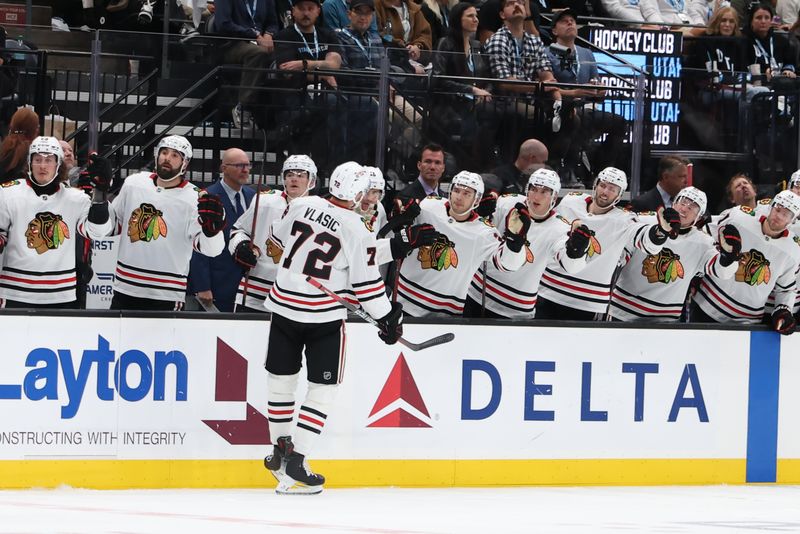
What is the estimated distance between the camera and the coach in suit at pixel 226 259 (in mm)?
8109

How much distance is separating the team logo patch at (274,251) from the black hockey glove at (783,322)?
2774 mm

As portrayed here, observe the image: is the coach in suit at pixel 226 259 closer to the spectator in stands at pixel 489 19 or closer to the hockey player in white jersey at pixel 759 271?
the hockey player in white jersey at pixel 759 271

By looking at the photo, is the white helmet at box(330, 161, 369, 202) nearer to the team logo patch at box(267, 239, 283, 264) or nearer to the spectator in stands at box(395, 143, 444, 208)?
the team logo patch at box(267, 239, 283, 264)

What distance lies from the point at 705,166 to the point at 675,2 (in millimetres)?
2692

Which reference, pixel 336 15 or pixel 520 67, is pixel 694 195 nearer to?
pixel 520 67

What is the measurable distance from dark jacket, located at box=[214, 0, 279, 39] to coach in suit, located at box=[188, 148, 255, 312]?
1.27m

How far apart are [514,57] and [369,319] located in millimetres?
3266

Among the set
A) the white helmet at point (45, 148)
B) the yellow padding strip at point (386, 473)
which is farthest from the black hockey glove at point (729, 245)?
the white helmet at point (45, 148)

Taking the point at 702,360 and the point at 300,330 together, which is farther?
the point at 702,360

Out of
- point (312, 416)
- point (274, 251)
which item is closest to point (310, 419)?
point (312, 416)

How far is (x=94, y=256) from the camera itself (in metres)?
8.91

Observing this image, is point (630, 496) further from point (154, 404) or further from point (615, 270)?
point (154, 404)

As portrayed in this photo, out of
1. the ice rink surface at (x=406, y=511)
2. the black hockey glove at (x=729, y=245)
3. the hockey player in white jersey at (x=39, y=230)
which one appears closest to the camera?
the ice rink surface at (x=406, y=511)

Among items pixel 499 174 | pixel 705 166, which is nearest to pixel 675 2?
pixel 705 166
